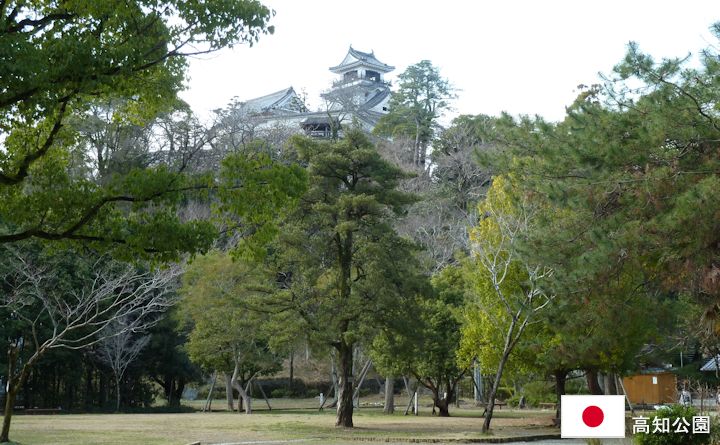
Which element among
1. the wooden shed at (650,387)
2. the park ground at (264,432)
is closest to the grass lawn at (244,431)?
the park ground at (264,432)

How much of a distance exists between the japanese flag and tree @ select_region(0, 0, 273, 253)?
20.2ft

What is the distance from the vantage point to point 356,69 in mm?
67812

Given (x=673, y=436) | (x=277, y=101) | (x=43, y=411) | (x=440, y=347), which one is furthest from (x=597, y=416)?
(x=277, y=101)

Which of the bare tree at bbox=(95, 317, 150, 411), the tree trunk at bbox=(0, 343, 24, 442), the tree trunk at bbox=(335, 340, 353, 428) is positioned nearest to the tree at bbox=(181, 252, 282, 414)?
the bare tree at bbox=(95, 317, 150, 411)

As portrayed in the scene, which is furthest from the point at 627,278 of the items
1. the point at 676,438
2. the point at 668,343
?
the point at 668,343

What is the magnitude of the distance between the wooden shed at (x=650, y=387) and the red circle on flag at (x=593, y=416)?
37.6 meters

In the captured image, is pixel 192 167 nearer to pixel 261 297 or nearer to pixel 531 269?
pixel 261 297

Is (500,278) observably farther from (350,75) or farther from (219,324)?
(350,75)

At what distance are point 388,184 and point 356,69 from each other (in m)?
44.0

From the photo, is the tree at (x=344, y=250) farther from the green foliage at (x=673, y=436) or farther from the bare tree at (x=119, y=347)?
the green foliage at (x=673, y=436)

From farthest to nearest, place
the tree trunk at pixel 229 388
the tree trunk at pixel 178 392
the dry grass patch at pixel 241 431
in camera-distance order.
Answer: the tree trunk at pixel 178 392 → the tree trunk at pixel 229 388 → the dry grass patch at pixel 241 431

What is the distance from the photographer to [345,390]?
82.4 feet

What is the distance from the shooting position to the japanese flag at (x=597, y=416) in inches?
153

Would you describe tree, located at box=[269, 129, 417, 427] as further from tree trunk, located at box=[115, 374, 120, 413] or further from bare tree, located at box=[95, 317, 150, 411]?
tree trunk, located at box=[115, 374, 120, 413]
